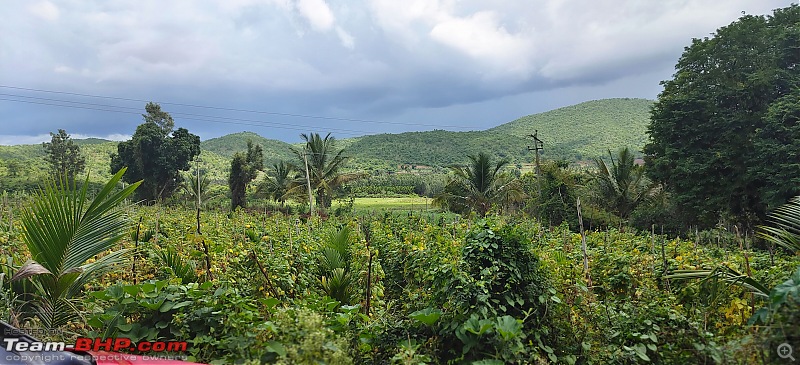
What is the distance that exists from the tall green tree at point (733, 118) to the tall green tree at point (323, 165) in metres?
15.5

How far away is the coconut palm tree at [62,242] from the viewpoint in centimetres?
273

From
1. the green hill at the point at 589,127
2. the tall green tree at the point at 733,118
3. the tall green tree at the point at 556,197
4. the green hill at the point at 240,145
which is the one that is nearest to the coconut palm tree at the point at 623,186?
the tall green tree at the point at 556,197

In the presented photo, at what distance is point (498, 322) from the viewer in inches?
99.9

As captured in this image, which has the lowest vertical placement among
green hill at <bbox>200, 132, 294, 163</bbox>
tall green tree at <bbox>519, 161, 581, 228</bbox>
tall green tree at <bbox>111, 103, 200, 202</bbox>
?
tall green tree at <bbox>519, 161, 581, 228</bbox>

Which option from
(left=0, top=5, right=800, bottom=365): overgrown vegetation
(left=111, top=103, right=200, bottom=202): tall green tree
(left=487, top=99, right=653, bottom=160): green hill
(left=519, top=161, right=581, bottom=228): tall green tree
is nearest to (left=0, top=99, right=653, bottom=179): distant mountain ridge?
(left=487, top=99, right=653, bottom=160): green hill

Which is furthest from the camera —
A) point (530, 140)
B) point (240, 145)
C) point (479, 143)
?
point (240, 145)

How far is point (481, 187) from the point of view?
21.3 meters

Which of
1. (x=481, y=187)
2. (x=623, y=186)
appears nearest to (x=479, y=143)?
(x=623, y=186)

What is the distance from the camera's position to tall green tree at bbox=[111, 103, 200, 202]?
2727 centimetres

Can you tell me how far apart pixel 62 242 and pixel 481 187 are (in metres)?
19.6

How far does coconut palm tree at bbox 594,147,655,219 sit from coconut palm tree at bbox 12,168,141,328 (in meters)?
23.2

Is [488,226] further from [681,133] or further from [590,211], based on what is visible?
[590,211]

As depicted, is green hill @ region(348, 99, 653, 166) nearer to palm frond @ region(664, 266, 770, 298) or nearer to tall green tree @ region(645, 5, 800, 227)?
tall green tree @ region(645, 5, 800, 227)

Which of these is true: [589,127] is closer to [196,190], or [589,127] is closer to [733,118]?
[733,118]
